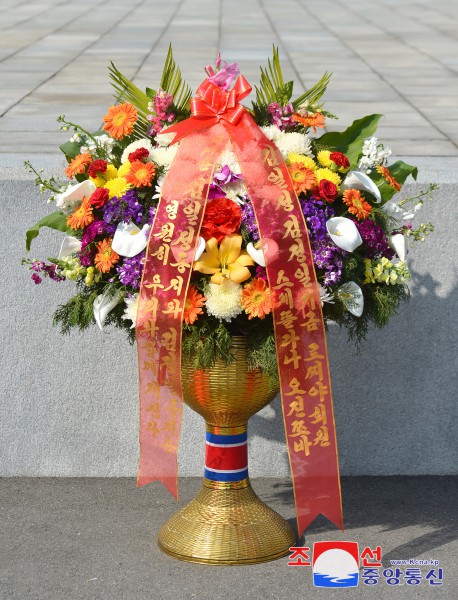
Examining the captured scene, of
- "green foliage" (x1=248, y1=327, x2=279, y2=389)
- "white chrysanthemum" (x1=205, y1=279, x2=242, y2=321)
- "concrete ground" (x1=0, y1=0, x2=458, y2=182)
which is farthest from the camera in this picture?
"concrete ground" (x1=0, y1=0, x2=458, y2=182)

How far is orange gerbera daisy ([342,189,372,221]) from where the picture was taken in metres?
3.90

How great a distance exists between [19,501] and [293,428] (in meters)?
1.50

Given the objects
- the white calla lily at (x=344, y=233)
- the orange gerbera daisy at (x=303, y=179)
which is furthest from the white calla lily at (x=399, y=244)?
the orange gerbera daisy at (x=303, y=179)

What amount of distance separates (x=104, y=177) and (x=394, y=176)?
3.58ft

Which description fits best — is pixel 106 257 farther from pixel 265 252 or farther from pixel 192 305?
pixel 265 252

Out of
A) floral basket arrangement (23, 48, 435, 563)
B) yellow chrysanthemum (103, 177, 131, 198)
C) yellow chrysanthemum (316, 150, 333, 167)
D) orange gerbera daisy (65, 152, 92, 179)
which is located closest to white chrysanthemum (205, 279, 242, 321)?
floral basket arrangement (23, 48, 435, 563)

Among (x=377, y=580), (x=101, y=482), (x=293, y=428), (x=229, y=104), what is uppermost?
(x=229, y=104)

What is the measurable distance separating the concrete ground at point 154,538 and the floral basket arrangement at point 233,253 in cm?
18

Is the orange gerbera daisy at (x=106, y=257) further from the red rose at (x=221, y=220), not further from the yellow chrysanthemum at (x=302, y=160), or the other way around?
the yellow chrysanthemum at (x=302, y=160)

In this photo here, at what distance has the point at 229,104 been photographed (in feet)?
13.0

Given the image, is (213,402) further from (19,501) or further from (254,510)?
(19,501)

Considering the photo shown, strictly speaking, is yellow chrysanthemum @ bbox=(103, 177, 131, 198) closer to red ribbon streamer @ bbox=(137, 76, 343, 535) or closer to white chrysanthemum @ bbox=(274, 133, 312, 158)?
red ribbon streamer @ bbox=(137, 76, 343, 535)

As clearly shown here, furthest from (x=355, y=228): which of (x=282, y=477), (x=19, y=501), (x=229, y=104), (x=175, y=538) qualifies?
(x=19, y=501)

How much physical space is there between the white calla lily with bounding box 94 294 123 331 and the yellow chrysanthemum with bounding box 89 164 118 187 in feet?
1.34
